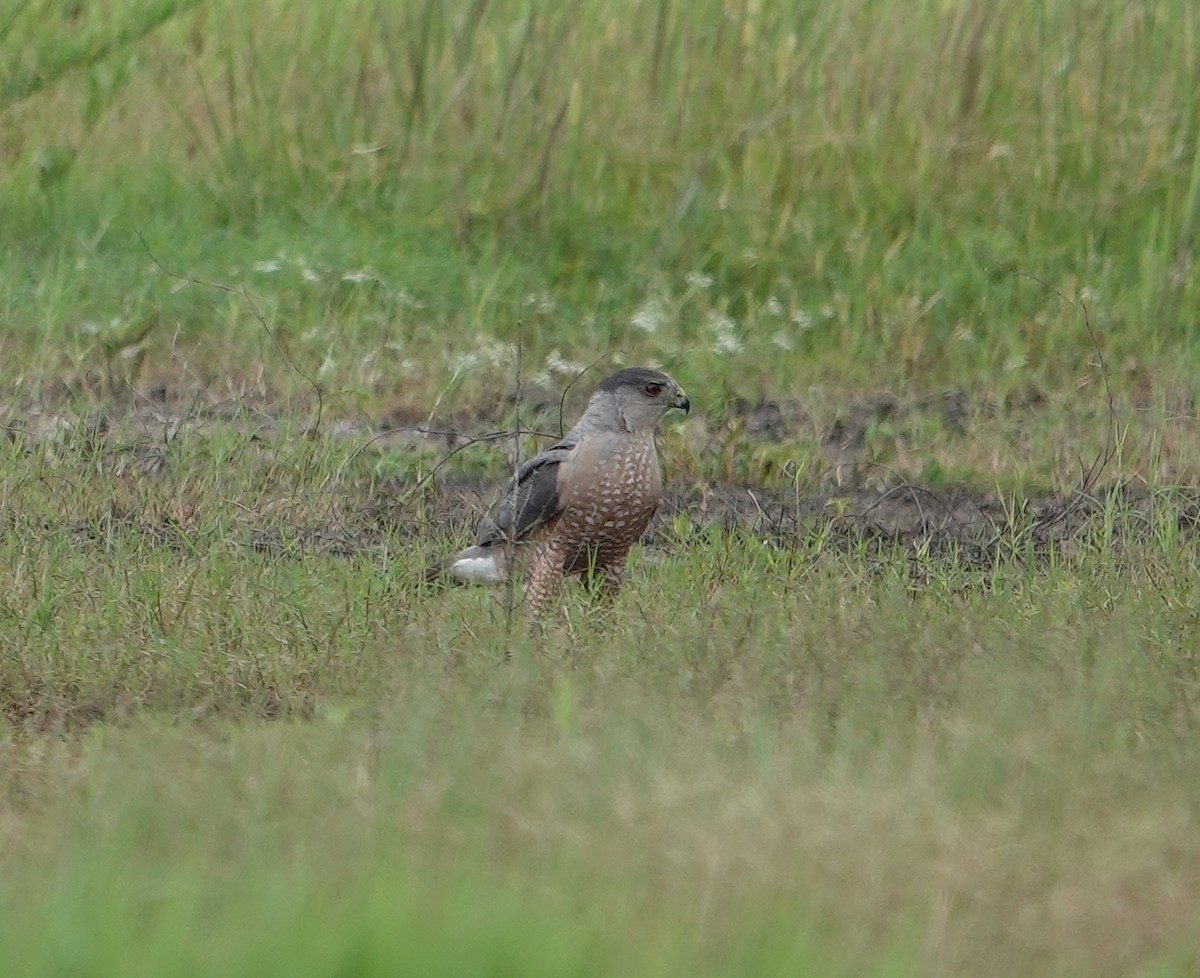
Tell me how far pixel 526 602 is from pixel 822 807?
238cm

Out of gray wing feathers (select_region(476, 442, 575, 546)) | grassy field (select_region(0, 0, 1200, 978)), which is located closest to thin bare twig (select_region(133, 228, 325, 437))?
grassy field (select_region(0, 0, 1200, 978))

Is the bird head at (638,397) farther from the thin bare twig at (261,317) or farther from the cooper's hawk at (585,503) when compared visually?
the thin bare twig at (261,317)

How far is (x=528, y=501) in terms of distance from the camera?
21.6ft

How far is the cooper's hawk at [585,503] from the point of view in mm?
6371

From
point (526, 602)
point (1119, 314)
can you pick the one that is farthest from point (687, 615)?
point (1119, 314)

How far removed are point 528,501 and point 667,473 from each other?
1.35m

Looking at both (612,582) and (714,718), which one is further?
(612,582)

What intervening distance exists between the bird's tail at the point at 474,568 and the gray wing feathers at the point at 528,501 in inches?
2.0

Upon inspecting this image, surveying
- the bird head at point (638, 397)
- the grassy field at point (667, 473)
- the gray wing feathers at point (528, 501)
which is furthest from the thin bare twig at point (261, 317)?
the bird head at point (638, 397)

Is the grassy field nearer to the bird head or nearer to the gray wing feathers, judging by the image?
the gray wing feathers

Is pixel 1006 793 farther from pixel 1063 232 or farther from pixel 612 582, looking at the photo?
pixel 1063 232

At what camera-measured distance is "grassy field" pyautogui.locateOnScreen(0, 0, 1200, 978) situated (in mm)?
3752

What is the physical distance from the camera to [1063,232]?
9320 millimetres

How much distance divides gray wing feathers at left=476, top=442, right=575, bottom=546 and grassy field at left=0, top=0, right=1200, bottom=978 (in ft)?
0.92
